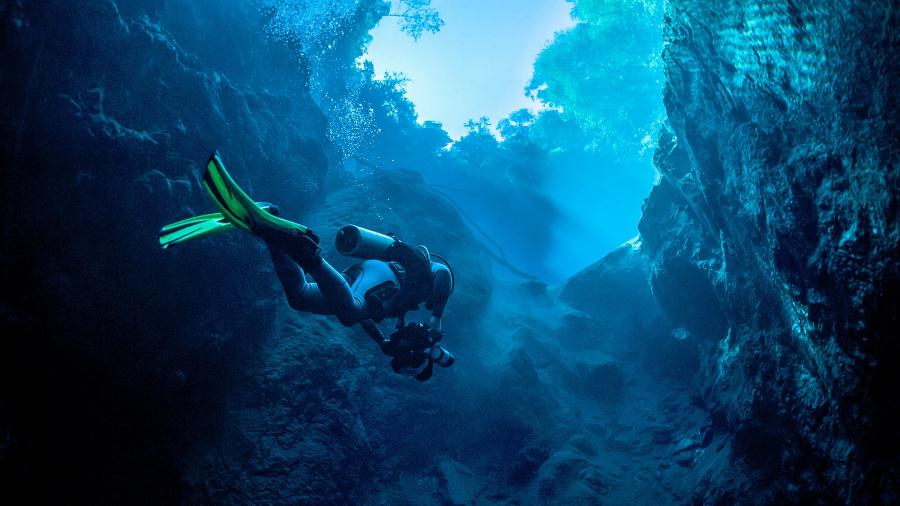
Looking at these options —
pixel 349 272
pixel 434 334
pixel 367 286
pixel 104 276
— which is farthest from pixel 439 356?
pixel 104 276

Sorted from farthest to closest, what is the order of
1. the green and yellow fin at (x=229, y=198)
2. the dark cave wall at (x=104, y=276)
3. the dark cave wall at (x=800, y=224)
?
the dark cave wall at (x=104, y=276), the dark cave wall at (x=800, y=224), the green and yellow fin at (x=229, y=198)

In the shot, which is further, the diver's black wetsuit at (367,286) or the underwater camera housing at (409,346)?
the underwater camera housing at (409,346)

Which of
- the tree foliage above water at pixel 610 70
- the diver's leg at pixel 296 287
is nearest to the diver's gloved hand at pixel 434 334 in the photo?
the diver's leg at pixel 296 287

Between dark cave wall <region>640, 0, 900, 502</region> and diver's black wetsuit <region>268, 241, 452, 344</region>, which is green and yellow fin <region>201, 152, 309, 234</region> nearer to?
diver's black wetsuit <region>268, 241, 452, 344</region>

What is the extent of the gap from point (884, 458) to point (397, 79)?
2374 centimetres

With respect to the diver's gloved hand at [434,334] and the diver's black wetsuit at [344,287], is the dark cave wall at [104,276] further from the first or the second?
the diver's gloved hand at [434,334]

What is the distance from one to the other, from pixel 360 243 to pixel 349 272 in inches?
23.3

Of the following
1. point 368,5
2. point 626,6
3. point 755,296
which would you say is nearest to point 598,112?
point 626,6

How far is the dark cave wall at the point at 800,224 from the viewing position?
3.09 meters

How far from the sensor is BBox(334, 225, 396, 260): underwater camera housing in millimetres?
4070

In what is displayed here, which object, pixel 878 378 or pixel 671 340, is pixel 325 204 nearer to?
pixel 671 340

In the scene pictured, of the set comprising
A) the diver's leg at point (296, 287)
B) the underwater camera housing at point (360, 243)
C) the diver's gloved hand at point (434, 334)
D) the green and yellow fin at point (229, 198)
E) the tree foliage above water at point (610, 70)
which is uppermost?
the tree foliage above water at point (610, 70)

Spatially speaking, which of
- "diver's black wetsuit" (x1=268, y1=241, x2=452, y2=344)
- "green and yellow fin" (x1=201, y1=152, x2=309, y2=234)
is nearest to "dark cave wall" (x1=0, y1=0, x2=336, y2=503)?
"diver's black wetsuit" (x1=268, y1=241, x2=452, y2=344)

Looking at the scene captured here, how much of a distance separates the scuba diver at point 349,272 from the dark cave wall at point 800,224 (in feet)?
12.6
